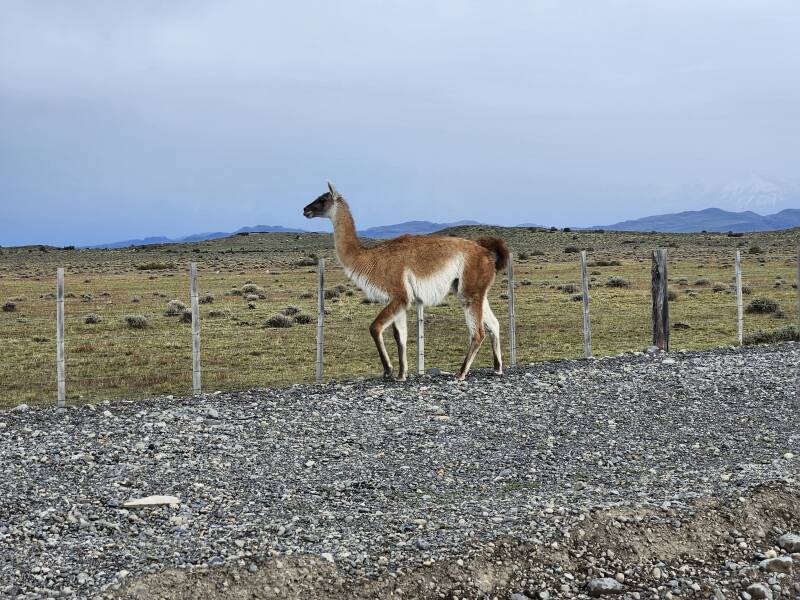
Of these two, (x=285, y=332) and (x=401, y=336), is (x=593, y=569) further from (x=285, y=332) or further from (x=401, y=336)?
(x=285, y=332)

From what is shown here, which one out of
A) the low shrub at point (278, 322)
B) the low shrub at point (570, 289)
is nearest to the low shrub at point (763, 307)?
the low shrub at point (570, 289)

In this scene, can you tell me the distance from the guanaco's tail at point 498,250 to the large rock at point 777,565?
827 cm

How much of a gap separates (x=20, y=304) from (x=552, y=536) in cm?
3370

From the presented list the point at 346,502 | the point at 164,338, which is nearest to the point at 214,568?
the point at 346,502

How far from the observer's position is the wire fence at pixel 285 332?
17.7 meters

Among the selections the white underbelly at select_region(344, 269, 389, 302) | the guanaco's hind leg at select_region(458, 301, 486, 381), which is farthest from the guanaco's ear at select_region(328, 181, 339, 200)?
the guanaco's hind leg at select_region(458, 301, 486, 381)

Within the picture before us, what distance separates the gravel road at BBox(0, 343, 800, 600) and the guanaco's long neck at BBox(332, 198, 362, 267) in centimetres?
245

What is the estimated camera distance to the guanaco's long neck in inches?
551

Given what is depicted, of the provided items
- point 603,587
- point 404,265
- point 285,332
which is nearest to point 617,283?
point 285,332

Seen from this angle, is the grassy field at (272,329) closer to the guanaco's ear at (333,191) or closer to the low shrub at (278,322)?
the low shrub at (278,322)

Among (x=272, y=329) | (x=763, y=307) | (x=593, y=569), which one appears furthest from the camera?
(x=763, y=307)

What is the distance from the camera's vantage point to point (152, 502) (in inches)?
305

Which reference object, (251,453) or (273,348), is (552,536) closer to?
(251,453)

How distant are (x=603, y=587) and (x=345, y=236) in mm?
8846
